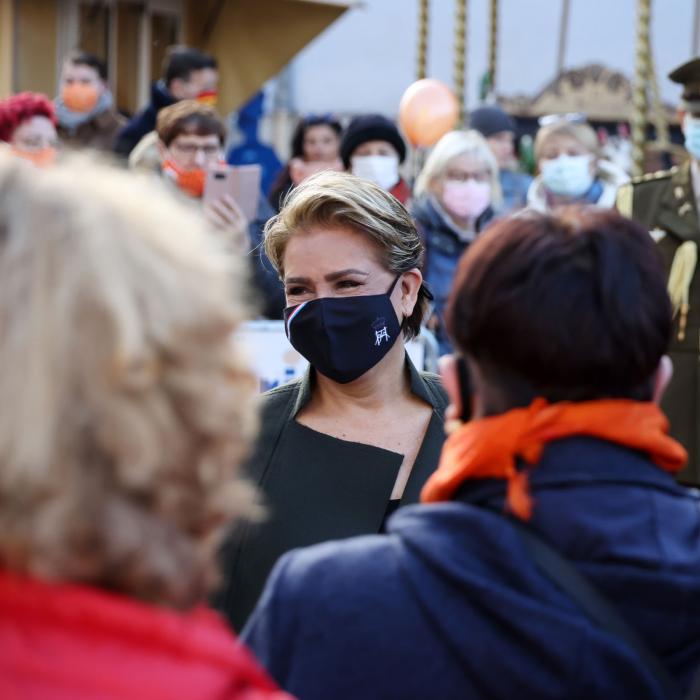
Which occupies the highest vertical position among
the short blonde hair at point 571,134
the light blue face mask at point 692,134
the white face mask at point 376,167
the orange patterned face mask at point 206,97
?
the orange patterned face mask at point 206,97

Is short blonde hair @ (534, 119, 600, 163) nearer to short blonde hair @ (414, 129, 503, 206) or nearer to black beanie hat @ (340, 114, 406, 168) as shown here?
short blonde hair @ (414, 129, 503, 206)

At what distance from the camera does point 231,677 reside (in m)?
1.29

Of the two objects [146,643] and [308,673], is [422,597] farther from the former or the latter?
[146,643]

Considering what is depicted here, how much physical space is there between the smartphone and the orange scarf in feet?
14.0

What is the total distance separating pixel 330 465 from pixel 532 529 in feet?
4.11

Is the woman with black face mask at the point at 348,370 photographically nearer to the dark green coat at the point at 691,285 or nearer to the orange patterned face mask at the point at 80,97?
the dark green coat at the point at 691,285

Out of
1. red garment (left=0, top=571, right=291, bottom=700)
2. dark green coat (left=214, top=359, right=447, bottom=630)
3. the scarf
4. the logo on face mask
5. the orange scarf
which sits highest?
the scarf

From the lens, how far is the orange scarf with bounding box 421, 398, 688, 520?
1.74 m

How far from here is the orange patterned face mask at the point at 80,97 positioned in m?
8.26

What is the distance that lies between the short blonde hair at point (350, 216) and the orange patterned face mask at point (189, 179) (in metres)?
2.99

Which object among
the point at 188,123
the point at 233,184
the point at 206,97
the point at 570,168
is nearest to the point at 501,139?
the point at 570,168

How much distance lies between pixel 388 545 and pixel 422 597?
0.31 feet

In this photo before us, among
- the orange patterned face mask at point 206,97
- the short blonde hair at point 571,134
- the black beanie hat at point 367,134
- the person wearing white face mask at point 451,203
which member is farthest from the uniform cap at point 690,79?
the orange patterned face mask at point 206,97

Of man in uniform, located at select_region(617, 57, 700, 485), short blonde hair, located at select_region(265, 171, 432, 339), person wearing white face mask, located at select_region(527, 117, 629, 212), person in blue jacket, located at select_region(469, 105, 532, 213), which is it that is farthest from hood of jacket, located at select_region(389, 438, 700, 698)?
person in blue jacket, located at select_region(469, 105, 532, 213)
